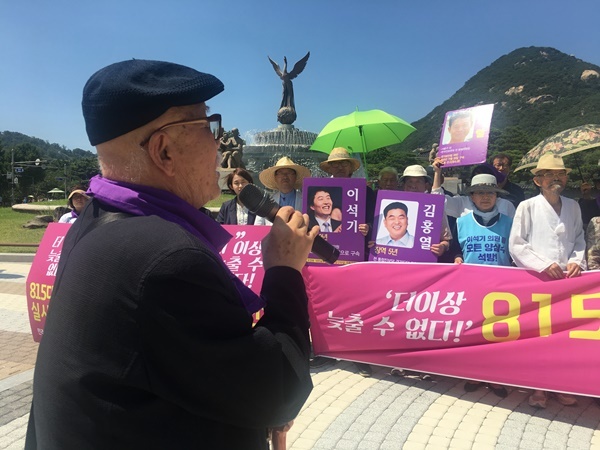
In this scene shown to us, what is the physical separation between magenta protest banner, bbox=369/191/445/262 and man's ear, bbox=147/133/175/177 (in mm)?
3879

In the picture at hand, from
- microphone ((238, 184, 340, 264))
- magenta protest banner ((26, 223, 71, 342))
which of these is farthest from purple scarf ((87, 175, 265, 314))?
magenta protest banner ((26, 223, 71, 342))

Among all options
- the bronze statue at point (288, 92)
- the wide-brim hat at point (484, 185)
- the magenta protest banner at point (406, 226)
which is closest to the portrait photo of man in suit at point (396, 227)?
the magenta protest banner at point (406, 226)

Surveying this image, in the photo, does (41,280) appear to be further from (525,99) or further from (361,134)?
(525,99)

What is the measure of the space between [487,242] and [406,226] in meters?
0.83

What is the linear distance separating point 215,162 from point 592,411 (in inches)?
163

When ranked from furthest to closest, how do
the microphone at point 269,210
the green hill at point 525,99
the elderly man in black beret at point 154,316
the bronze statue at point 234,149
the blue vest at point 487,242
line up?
the green hill at point 525,99
the bronze statue at point 234,149
the blue vest at point 487,242
the microphone at point 269,210
the elderly man in black beret at point 154,316

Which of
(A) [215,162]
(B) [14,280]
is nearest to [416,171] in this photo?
(A) [215,162]

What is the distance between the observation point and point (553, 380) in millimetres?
3758

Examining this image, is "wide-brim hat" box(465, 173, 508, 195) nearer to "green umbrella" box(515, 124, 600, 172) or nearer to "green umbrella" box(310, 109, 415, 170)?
"green umbrella" box(515, 124, 600, 172)

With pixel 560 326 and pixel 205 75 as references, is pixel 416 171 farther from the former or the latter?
pixel 205 75

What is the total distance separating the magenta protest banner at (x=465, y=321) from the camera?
12.3 ft

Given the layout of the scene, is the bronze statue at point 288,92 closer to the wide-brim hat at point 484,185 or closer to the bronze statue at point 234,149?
the bronze statue at point 234,149

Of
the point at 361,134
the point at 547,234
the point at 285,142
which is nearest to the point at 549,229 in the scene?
the point at 547,234

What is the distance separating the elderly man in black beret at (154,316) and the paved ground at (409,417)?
2614 mm
